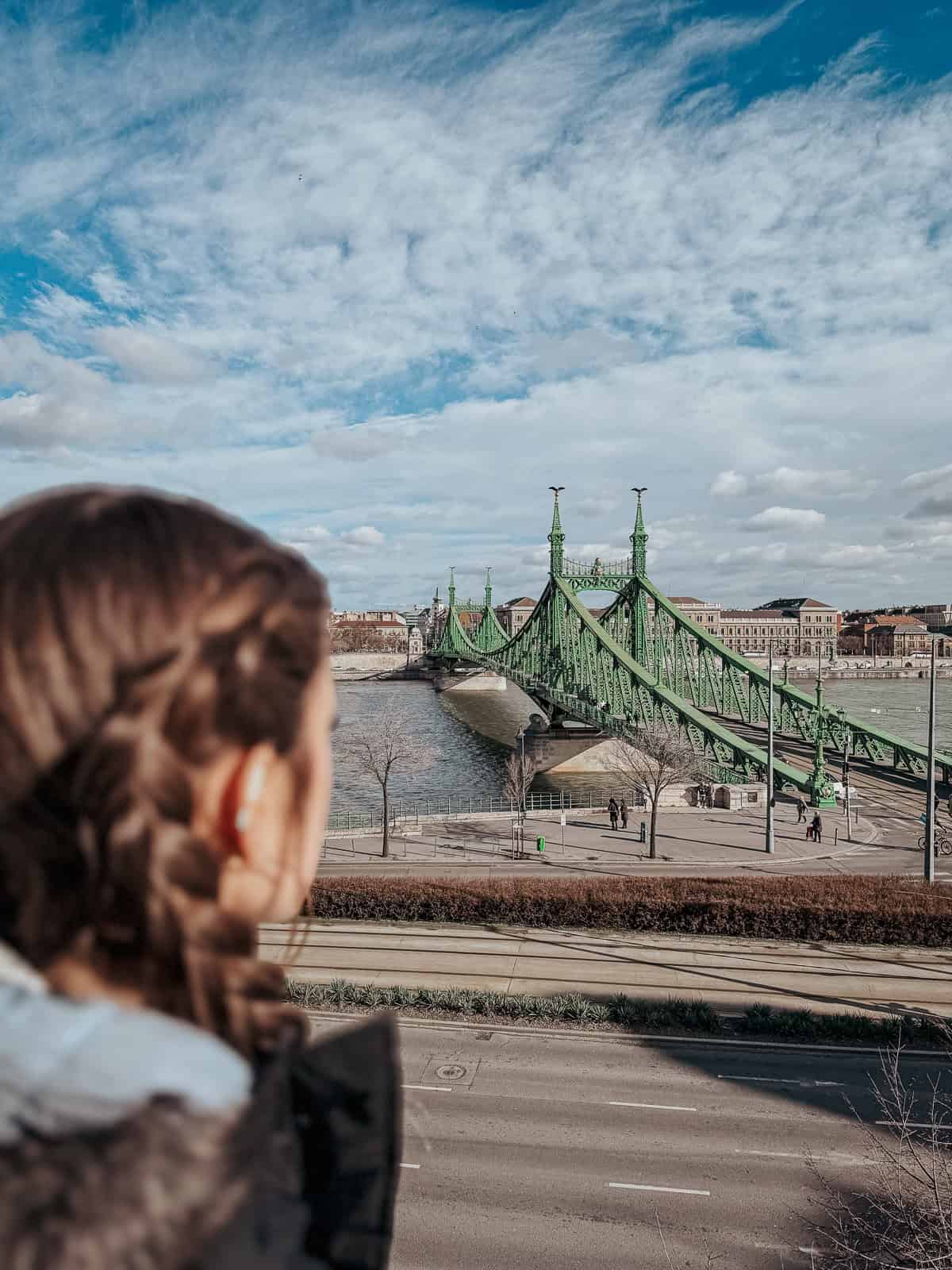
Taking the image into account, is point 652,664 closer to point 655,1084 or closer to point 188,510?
point 655,1084

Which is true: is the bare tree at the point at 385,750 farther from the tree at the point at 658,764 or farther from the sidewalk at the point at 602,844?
the tree at the point at 658,764

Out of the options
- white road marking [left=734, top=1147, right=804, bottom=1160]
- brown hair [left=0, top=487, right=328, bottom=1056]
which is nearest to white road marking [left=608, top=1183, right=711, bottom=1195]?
white road marking [left=734, top=1147, right=804, bottom=1160]

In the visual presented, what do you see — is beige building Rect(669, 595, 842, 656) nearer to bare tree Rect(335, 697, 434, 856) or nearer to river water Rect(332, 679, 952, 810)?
river water Rect(332, 679, 952, 810)

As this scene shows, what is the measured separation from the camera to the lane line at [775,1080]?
512 inches

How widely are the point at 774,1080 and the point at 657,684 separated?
105 feet

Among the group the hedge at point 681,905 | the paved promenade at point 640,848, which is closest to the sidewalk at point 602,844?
the paved promenade at point 640,848

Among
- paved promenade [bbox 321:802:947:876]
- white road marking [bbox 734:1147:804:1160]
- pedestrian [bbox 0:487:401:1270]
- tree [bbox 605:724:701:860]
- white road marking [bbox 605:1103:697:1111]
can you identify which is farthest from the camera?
tree [bbox 605:724:701:860]

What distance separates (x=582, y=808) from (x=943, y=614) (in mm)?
172081

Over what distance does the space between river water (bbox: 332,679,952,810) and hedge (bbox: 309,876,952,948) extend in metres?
5.14

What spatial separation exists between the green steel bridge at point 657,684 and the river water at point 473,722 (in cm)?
Result: 437

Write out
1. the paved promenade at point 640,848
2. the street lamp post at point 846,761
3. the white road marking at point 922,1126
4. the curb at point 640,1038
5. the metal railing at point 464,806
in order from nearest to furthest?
1. the white road marking at point 922,1126
2. the curb at point 640,1038
3. the paved promenade at point 640,848
4. the street lamp post at point 846,761
5. the metal railing at point 464,806

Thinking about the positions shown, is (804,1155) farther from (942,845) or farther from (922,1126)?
(942,845)

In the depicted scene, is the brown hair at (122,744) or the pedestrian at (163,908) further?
the brown hair at (122,744)

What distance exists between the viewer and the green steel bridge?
3802 centimetres
